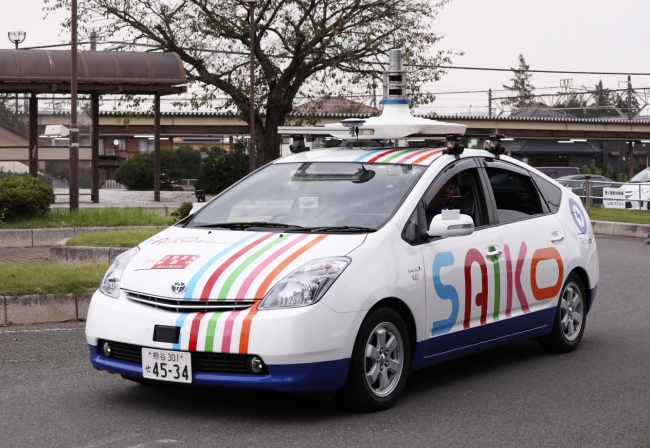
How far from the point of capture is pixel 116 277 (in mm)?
5723

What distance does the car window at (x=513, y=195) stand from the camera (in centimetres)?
704

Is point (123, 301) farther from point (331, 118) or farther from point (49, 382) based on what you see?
point (331, 118)

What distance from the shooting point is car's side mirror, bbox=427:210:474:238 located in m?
5.91

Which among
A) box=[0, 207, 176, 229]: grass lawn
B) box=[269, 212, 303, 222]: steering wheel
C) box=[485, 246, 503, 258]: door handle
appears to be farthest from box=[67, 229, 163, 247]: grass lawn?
box=[485, 246, 503, 258]: door handle

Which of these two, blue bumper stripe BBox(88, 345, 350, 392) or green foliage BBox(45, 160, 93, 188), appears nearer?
blue bumper stripe BBox(88, 345, 350, 392)

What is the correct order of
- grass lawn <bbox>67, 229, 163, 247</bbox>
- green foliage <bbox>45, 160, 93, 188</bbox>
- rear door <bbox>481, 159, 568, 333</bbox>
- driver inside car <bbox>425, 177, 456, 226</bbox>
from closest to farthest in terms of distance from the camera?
driver inside car <bbox>425, 177, 456, 226</bbox> → rear door <bbox>481, 159, 568, 333</bbox> → grass lawn <bbox>67, 229, 163, 247</bbox> → green foliage <bbox>45, 160, 93, 188</bbox>

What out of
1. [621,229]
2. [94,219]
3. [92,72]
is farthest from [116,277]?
[92,72]

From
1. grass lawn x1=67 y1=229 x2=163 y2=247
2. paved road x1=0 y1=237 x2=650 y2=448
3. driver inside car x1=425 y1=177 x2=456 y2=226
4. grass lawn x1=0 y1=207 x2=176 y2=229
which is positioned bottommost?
paved road x1=0 y1=237 x2=650 y2=448

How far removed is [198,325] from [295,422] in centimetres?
80

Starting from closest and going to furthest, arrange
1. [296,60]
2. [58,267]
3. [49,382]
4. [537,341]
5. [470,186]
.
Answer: [49,382], [470,186], [537,341], [58,267], [296,60]

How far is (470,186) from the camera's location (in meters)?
6.84

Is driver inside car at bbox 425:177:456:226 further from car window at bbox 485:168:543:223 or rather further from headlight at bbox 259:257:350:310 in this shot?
headlight at bbox 259:257:350:310

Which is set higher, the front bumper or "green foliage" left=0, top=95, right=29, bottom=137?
"green foliage" left=0, top=95, right=29, bottom=137

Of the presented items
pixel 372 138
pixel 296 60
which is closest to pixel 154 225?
pixel 372 138
